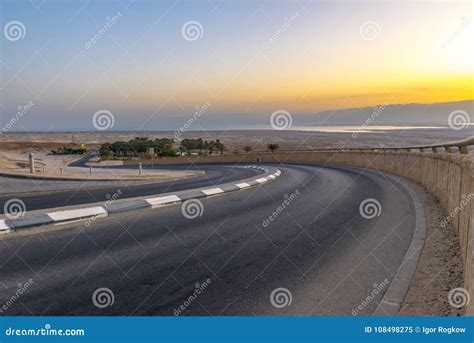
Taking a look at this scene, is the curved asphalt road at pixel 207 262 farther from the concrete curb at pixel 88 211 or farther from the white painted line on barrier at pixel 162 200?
the white painted line on barrier at pixel 162 200

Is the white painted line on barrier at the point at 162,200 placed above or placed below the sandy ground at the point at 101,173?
below

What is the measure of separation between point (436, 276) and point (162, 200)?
7.54 metres

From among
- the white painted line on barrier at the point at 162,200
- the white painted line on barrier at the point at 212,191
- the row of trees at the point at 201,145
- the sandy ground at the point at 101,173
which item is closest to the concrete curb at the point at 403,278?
the white painted line on barrier at the point at 162,200

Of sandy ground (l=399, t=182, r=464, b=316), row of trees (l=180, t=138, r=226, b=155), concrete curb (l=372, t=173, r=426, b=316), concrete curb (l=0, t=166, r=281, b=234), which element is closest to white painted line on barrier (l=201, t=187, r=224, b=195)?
concrete curb (l=0, t=166, r=281, b=234)

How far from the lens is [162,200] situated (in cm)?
1156

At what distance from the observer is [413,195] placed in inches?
535

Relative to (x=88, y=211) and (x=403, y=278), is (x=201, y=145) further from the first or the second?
(x=403, y=278)

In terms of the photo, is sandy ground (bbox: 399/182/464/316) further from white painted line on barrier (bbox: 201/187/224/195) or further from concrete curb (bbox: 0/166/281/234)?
white painted line on barrier (bbox: 201/187/224/195)

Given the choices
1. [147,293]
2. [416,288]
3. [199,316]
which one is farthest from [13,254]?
[416,288]

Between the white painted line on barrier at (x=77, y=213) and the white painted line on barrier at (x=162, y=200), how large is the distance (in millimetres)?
1505

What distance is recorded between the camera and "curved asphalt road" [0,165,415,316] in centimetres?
454

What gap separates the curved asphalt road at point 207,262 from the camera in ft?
14.9

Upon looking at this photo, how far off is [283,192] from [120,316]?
36.2 feet

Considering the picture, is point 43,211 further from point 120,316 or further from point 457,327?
point 457,327
